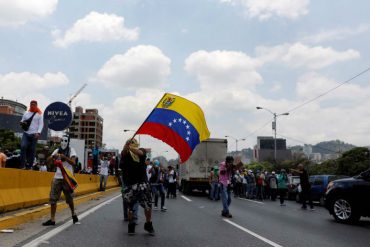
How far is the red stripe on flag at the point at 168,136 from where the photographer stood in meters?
9.47

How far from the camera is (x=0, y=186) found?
29.8 ft

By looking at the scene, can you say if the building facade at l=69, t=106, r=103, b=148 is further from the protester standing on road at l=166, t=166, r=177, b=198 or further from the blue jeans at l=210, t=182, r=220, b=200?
the blue jeans at l=210, t=182, r=220, b=200

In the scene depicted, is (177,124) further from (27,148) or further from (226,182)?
(27,148)

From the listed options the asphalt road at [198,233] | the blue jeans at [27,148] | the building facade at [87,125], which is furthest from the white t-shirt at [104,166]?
the building facade at [87,125]

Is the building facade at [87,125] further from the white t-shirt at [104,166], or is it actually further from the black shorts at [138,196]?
the black shorts at [138,196]

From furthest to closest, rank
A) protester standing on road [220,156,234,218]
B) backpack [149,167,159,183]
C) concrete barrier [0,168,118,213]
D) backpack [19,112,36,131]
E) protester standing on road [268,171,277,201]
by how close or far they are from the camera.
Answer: protester standing on road [268,171,277,201] < backpack [149,167,159,183] < protester standing on road [220,156,234,218] < backpack [19,112,36,131] < concrete barrier [0,168,118,213]

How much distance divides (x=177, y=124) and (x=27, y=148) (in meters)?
3.93

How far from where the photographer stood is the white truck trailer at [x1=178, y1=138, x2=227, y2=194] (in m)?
26.0

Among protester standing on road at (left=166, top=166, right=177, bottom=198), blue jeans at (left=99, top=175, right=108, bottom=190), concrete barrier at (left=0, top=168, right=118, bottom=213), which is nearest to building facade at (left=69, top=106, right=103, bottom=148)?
blue jeans at (left=99, top=175, right=108, bottom=190)

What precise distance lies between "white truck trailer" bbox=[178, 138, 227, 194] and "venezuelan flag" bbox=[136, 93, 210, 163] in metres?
15.6

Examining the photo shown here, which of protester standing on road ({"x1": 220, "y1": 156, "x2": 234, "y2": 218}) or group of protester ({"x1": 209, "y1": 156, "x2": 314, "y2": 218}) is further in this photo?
group of protester ({"x1": 209, "y1": 156, "x2": 314, "y2": 218})

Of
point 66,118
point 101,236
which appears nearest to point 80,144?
point 66,118

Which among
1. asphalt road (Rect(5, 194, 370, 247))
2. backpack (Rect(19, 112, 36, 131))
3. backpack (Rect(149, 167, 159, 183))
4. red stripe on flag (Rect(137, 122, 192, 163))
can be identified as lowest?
asphalt road (Rect(5, 194, 370, 247))

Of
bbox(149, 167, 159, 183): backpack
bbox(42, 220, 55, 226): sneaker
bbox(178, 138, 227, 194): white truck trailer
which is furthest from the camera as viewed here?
bbox(178, 138, 227, 194): white truck trailer
